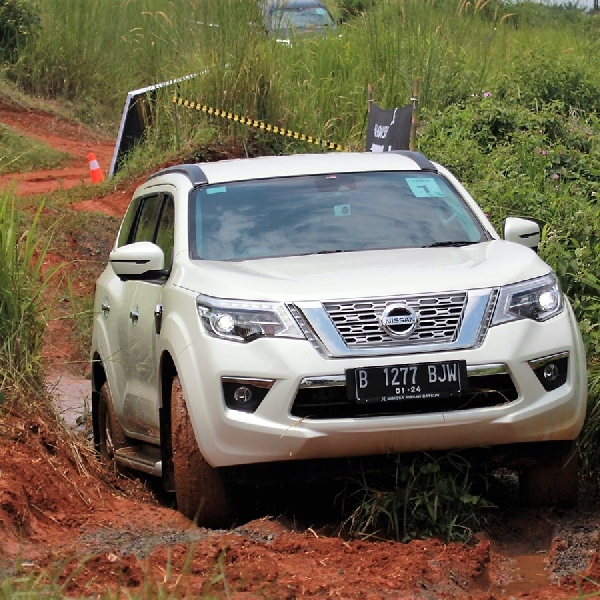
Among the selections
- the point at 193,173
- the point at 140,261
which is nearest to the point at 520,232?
the point at 193,173

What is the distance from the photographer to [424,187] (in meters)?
6.74

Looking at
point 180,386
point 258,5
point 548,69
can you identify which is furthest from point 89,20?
point 180,386

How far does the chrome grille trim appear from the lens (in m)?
5.20

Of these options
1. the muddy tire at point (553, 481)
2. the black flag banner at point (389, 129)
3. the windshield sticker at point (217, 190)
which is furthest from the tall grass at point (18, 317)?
the black flag banner at point (389, 129)

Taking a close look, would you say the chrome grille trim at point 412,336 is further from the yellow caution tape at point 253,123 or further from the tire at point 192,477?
the yellow caution tape at point 253,123

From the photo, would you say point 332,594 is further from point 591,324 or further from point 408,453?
point 591,324

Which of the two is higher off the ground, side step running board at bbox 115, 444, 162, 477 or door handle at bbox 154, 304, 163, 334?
door handle at bbox 154, 304, 163, 334

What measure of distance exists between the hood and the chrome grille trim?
0.04m

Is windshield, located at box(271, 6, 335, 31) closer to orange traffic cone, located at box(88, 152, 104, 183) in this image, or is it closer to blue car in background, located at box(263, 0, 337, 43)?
blue car in background, located at box(263, 0, 337, 43)

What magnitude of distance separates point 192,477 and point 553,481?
1.52m

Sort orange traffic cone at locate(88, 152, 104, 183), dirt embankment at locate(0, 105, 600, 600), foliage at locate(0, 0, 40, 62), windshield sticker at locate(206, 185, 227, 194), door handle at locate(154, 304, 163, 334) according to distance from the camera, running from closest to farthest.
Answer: dirt embankment at locate(0, 105, 600, 600)
door handle at locate(154, 304, 163, 334)
windshield sticker at locate(206, 185, 227, 194)
orange traffic cone at locate(88, 152, 104, 183)
foliage at locate(0, 0, 40, 62)

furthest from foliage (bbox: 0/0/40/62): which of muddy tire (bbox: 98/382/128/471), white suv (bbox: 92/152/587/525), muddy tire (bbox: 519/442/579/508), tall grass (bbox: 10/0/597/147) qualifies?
muddy tire (bbox: 519/442/579/508)

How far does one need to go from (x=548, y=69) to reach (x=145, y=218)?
7795mm

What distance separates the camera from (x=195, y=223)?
643 centimetres
